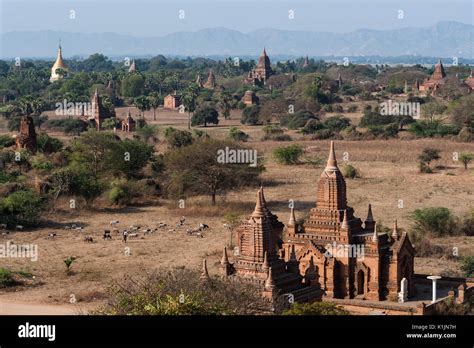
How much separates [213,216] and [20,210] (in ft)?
31.7

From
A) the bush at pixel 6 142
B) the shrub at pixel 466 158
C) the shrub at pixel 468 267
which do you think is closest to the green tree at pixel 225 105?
the bush at pixel 6 142

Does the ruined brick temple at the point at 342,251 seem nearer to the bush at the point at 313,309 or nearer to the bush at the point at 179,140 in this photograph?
the bush at the point at 313,309

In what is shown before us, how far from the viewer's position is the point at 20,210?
43750 millimetres

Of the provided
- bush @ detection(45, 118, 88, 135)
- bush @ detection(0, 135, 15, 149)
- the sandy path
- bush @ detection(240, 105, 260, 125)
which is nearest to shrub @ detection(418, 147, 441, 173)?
bush @ detection(0, 135, 15, 149)

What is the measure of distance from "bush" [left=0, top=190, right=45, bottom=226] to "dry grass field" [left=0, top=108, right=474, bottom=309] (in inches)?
33.0

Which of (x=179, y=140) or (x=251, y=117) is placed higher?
(x=179, y=140)

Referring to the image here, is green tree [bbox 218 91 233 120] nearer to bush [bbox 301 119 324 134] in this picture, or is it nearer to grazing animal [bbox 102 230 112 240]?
bush [bbox 301 119 324 134]

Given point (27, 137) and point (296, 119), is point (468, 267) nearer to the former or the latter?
point (27, 137)

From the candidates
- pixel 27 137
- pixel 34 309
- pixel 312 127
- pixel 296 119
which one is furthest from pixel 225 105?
pixel 34 309

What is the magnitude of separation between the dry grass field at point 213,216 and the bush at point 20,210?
84 centimetres

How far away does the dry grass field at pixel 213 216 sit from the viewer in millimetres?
33219

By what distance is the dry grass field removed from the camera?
109 feet

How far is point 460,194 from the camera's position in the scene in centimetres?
5206
